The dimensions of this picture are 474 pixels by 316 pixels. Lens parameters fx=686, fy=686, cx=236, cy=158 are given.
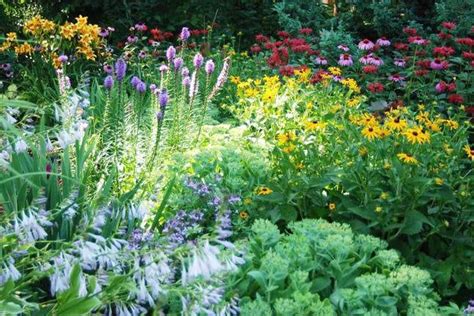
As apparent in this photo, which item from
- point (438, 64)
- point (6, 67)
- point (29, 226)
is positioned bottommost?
point (6, 67)

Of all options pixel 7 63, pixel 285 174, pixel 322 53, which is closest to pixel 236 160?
pixel 285 174

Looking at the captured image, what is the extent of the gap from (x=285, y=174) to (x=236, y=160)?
33cm

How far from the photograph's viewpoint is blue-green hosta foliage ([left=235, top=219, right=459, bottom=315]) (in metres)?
2.05

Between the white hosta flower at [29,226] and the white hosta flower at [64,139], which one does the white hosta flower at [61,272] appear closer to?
the white hosta flower at [29,226]

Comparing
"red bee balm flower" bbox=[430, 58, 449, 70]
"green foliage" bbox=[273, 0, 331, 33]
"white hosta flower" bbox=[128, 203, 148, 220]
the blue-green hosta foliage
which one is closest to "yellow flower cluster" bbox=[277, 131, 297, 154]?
the blue-green hosta foliage

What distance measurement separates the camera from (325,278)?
2299 millimetres

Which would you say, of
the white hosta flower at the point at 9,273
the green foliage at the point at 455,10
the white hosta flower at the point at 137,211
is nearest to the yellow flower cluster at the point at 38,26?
the white hosta flower at the point at 137,211

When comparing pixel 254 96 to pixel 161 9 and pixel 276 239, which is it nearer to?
pixel 276 239

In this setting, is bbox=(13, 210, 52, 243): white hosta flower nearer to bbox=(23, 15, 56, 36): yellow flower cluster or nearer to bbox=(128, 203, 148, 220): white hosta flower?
bbox=(128, 203, 148, 220): white hosta flower

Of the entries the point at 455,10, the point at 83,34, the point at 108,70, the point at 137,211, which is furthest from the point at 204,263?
the point at 455,10

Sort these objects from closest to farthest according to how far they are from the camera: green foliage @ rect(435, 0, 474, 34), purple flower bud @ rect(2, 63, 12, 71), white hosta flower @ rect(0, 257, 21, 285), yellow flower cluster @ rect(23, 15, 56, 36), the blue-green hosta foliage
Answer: white hosta flower @ rect(0, 257, 21, 285) → the blue-green hosta foliage → yellow flower cluster @ rect(23, 15, 56, 36) → purple flower bud @ rect(2, 63, 12, 71) → green foliage @ rect(435, 0, 474, 34)

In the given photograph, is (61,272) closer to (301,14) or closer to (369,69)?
(369,69)

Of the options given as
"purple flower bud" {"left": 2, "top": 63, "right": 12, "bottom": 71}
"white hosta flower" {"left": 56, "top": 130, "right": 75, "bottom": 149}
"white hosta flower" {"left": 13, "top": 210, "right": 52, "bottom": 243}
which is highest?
"white hosta flower" {"left": 56, "top": 130, "right": 75, "bottom": 149}

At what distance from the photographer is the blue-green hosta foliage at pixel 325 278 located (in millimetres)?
2049
